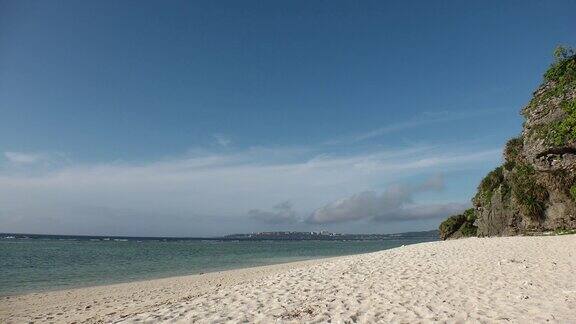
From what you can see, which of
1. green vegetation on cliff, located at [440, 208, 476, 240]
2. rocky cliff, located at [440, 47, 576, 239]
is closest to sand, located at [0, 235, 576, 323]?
rocky cliff, located at [440, 47, 576, 239]

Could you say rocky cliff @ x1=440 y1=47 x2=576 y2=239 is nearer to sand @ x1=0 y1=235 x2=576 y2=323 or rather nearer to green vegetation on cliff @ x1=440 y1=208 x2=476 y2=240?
green vegetation on cliff @ x1=440 y1=208 x2=476 y2=240

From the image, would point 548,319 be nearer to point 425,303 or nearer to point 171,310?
point 425,303

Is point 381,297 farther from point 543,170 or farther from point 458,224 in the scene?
point 458,224

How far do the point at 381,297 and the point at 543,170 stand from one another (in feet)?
77.1

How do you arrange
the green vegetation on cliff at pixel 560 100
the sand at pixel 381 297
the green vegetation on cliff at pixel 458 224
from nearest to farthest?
1. the sand at pixel 381 297
2. the green vegetation on cliff at pixel 560 100
3. the green vegetation on cliff at pixel 458 224

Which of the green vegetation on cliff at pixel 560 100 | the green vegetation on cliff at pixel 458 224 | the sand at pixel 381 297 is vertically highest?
the green vegetation on cliff at pixel 560 100

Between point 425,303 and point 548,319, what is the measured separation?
8.39 ft

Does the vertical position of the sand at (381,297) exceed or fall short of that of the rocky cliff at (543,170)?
it falls short

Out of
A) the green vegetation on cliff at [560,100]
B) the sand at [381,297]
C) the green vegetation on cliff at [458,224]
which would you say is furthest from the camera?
the green vegetation on cliff at [458,224]

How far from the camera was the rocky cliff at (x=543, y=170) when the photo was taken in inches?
1049

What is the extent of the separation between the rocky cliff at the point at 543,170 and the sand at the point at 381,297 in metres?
Answer: 9.84

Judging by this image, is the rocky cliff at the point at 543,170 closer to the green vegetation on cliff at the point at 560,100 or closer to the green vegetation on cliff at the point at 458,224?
the green vegetation on cliff at the point at 560,100

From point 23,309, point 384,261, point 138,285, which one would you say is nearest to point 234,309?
point 384,261

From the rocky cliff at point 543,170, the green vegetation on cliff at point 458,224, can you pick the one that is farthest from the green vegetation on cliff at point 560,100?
the green vegetation on cliff at point 458,224
